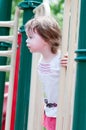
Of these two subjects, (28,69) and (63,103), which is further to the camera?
(28,69)

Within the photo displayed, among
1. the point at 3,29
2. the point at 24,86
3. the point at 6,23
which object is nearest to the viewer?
the point at 24,86

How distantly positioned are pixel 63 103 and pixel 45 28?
466mm

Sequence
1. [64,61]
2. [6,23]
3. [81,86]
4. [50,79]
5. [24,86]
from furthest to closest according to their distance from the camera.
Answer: [6,23] → [24,86] → [50,79] → [64,61] → [81,86]

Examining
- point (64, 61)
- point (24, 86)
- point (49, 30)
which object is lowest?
point (24, 86)

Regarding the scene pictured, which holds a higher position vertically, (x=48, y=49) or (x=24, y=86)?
(x=48, y=49)

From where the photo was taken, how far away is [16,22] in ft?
8.60

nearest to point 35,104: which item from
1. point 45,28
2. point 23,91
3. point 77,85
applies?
point 23,91

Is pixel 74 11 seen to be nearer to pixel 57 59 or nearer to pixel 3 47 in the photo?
pixel 57 59

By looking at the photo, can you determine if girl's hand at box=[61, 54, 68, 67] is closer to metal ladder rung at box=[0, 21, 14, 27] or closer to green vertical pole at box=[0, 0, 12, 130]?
metal ladder rung at box=[0, 21, 14, 27]

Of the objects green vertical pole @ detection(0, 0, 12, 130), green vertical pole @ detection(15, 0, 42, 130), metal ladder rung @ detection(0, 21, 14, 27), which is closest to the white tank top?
green vertical pole @ detection(15, 0, 42, 130)

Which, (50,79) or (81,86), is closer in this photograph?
(81,86)

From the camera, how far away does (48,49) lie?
2113 millimetres

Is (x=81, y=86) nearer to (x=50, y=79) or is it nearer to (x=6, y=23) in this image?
(x=50, y=79)

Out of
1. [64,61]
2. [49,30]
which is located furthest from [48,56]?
[64,61]
